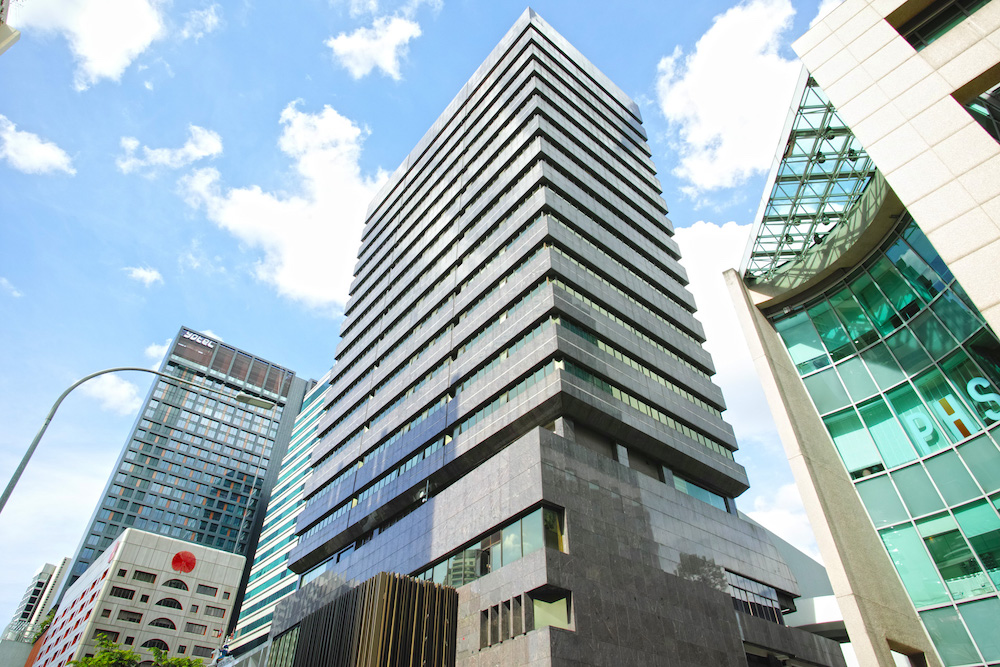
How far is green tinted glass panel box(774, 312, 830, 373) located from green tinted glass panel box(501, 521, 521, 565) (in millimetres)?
16063

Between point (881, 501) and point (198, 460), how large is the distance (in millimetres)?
136686

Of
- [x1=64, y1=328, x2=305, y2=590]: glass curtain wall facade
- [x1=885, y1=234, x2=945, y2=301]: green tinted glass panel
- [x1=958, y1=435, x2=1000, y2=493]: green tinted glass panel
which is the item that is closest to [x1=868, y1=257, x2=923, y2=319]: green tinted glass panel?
[x1=885, y1=234, x2=945, y2=301]: green tinted glass panel

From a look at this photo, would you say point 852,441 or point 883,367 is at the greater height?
point 883,367

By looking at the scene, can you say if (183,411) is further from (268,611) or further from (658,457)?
(658,457)

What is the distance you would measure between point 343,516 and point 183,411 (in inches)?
3923

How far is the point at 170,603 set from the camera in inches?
2936

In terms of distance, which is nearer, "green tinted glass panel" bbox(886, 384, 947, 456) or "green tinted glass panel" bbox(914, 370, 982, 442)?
"green tinted glass panel" bbox(914, 370, 982, 442)

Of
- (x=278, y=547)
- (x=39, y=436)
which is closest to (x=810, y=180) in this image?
(x=39, y=436)

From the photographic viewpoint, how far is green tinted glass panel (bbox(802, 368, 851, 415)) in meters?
19.8

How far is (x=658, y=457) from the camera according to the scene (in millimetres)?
41000

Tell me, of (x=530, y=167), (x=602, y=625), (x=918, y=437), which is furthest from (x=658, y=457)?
(x=530, y=167)

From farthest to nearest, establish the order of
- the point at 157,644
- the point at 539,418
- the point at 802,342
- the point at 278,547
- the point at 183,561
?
the point at 278,547 → the point at 183,561 → the point at 157,644 → the point at 539,418 → the point at 802,342

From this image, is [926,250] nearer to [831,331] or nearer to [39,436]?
[831,331]

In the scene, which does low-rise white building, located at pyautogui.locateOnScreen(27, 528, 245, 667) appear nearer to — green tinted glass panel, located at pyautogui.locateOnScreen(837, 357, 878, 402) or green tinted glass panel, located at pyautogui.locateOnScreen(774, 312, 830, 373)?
green tinted glass panel, located at pyautogui.locateOnScreen(774, 312, 830, 373)
